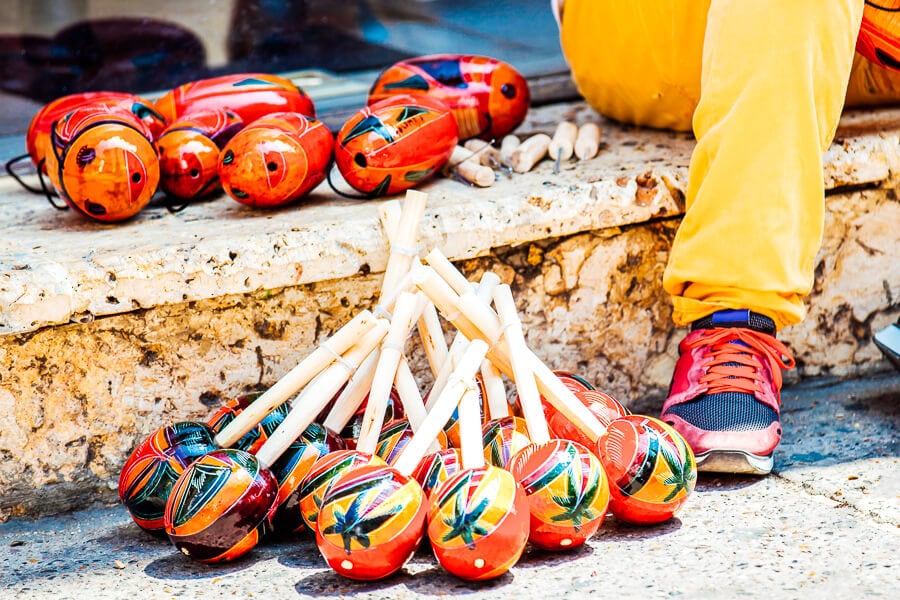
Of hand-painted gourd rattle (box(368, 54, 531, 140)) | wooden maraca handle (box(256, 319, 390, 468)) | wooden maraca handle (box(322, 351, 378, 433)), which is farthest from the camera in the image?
hand-painted gourd rattle (box(368, 54, 531, 140))

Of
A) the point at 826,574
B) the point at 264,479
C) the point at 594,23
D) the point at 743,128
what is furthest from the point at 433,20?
the point at 826,574

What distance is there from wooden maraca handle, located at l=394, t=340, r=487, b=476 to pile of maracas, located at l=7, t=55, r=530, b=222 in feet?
1.90

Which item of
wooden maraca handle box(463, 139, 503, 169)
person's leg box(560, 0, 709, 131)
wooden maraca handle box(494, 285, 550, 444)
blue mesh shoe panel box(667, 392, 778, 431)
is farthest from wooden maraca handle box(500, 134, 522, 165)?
blue mesh shoe panel box(667, 392, 778, 431)

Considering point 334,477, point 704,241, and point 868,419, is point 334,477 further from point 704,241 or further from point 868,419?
point 868,419

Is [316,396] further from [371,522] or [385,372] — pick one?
[371,522]

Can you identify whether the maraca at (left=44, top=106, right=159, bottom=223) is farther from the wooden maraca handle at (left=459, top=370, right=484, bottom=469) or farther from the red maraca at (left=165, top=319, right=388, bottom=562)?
the wooden maraca handle at (left=459, top=370, right=484, bottom=469)

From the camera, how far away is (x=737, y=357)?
1.89m

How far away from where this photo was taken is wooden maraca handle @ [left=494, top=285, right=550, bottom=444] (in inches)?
65.7

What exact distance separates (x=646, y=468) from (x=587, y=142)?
98 centimetres

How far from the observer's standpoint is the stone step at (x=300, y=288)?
1.87 metres

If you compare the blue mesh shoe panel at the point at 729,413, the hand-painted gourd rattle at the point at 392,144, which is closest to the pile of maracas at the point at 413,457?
the blue mesh shoe panel at the point at 729,413

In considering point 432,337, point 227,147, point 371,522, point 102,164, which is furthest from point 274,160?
point 371,522

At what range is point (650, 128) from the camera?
2.60 metres

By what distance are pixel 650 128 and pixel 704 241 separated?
2.52ft
